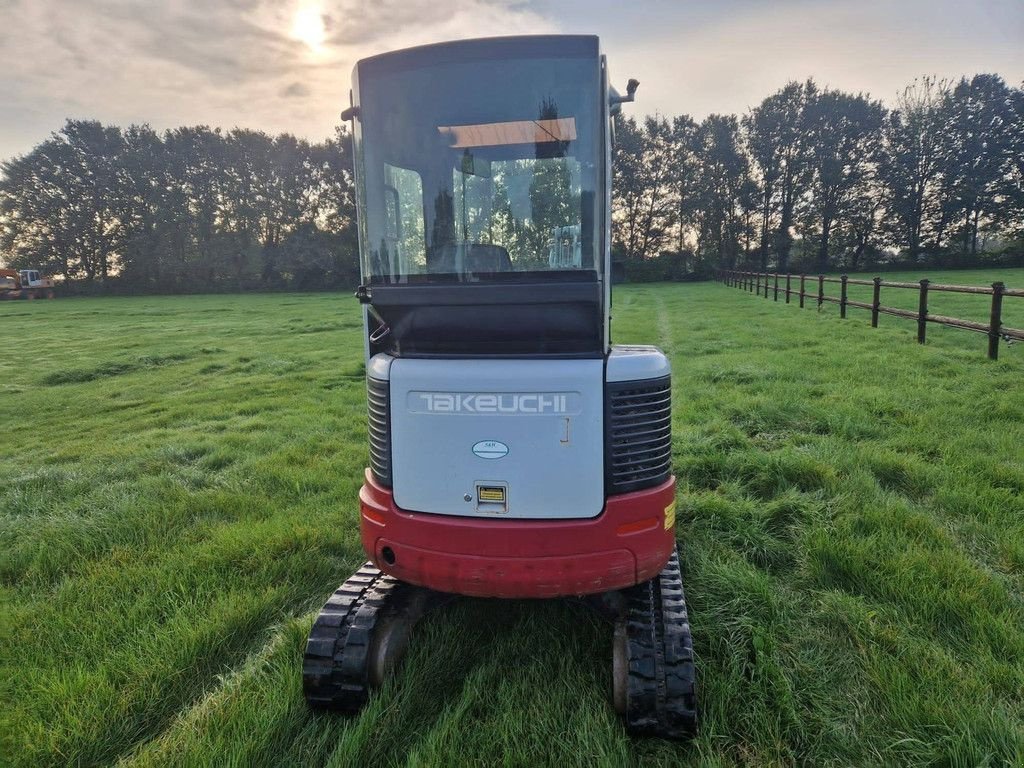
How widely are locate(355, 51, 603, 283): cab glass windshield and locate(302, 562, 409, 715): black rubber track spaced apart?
1364 mm

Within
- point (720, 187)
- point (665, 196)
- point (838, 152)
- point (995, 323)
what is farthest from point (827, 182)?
point (995, 323)

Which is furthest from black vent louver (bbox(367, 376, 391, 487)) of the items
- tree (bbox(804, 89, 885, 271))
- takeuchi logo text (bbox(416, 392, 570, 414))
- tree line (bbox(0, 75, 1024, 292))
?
tree (bbox(804, 89, 885, 271))

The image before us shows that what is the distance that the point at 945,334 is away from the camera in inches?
412

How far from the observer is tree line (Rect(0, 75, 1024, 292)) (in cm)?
4203

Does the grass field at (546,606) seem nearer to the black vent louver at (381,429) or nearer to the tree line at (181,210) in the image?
the black vent louver at (381,429)

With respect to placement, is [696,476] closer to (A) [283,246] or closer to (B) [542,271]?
(B) [542,271]

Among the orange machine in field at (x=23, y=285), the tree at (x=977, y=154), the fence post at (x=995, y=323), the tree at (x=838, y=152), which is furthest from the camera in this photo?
the tree at (x=838, y=152)

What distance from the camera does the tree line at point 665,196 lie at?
138 ft

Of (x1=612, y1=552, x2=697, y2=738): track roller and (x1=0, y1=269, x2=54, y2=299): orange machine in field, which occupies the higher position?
(x1=0, y1=269, x2=54, y2=299): orange machine in field

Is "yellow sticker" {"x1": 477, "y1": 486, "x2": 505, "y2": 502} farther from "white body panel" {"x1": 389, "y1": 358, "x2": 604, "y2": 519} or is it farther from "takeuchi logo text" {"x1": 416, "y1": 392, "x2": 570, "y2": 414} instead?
"takeuchi logo text" {"x1": 416, "y1": 392, "x2": 570, "y2": 414}

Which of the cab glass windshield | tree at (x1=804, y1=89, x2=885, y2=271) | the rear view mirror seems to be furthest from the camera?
tree at (x1=804, y1=89, x2=885, y2=271)

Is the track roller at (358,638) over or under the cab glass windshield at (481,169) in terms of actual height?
under

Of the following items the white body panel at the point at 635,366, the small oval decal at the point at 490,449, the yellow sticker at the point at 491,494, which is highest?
the white body panel at the point at 635,366

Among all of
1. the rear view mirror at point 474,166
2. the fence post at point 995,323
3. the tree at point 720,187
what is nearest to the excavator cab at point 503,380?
the rear view mirror at point 474,166
